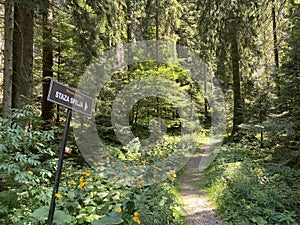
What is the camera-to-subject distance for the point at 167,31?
13.1 metres

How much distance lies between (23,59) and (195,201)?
5.43 m

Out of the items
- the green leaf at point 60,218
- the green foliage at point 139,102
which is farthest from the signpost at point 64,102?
the green foliage at point 139,102

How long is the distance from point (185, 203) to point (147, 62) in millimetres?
7441

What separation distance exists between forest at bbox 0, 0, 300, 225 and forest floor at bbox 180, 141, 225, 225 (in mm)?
122

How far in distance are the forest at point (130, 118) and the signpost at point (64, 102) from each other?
0.03 m

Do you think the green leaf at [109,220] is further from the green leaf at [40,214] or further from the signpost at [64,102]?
the signpost at [64,102]

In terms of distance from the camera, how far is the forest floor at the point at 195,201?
15.1 ft

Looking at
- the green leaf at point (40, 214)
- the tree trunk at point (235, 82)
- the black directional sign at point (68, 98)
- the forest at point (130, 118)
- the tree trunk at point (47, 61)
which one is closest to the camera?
the black directional sign at point (68, 98)

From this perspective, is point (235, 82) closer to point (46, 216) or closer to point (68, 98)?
point (68, 98)

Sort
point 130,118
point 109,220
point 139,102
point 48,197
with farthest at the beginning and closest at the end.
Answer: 1. point 130,118
2. point 139,102
3. point 48,197
4. point 109,220

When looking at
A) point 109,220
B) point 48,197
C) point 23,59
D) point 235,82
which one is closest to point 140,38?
point 235,82

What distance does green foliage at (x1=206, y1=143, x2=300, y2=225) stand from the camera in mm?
4309

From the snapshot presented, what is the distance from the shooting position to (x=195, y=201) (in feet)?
18.5

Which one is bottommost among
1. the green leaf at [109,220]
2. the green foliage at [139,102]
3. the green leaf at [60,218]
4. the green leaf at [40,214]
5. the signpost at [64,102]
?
the green leaf at [109,220]
